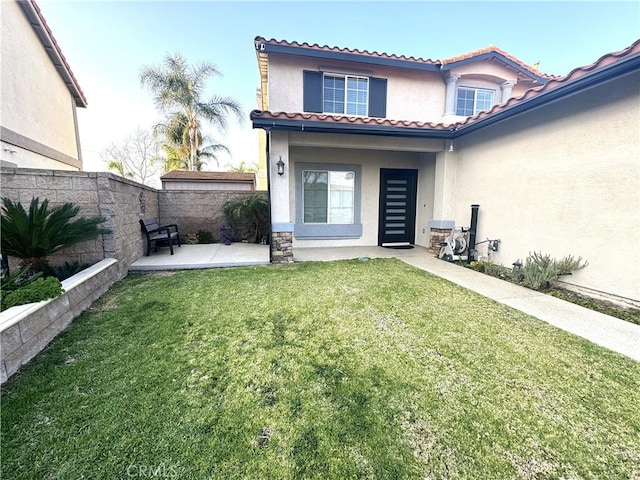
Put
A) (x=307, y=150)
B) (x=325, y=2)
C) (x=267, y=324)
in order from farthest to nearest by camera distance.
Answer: (x=325, y=2) → (x=307, y=150) → (x=267, y=324)

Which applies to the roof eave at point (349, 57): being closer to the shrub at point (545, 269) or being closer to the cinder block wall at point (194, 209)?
the cinder block wall at point (194, 209)

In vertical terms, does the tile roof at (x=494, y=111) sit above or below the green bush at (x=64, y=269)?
above

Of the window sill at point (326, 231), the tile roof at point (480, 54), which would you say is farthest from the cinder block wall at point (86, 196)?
the tile roof at point (480, 54)

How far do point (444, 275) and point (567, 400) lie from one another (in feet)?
12.2

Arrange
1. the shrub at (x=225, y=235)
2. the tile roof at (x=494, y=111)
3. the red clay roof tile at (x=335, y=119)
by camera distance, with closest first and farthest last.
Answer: the tile roof at (x=494, y=111)
the red clay roof tile at (x=335, y=119)
the shrub at (x=225, y=235)

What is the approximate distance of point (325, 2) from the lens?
9.95 m

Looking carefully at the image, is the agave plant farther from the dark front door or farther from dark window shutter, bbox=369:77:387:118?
dark window shutter, bbox=369:77:387:118

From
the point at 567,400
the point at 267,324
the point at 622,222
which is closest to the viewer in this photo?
the point at 567,400

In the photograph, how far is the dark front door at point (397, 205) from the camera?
9.20 metres

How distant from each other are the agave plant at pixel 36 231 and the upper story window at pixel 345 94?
698cm

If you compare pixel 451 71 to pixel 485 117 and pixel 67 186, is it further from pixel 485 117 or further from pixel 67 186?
pixel 67 186

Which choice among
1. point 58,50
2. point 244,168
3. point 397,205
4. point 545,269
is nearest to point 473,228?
point 545,269

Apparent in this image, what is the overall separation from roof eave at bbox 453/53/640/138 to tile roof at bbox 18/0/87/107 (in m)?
11.8

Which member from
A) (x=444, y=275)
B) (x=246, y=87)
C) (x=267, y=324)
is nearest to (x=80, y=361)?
(x=267, y=324)
